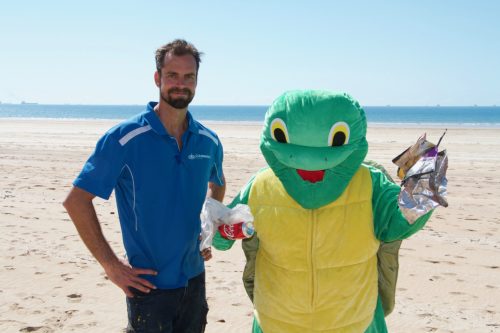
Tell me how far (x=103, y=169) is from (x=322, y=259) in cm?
119

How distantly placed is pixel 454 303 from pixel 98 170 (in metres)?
3.85

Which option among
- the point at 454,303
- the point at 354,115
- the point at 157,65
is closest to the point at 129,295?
the point at 157,65

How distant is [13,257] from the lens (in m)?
6.36

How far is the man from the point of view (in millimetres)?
2766

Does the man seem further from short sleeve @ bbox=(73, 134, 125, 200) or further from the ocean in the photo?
the ocean

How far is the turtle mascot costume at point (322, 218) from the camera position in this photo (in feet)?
8.56

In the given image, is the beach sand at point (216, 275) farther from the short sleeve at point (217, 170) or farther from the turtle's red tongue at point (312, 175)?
the turtle's red tongue at point (312, 175)

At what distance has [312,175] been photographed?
269 centimetres

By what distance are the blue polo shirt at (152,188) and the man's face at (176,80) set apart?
14 centimetres

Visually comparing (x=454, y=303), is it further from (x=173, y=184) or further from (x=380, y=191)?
(x=173, y=184)

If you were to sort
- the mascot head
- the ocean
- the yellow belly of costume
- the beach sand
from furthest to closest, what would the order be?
the ocean → the beach sand → the yellow belly of costume → the mascot head

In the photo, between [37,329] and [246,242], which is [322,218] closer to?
[246,242]

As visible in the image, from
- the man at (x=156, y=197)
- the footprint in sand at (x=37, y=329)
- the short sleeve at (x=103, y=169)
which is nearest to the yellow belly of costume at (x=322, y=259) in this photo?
the man at (x=156, y=197)

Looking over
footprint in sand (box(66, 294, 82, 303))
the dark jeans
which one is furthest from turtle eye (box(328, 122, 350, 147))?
footprint in sand (box(66, 294, 82, 303))
